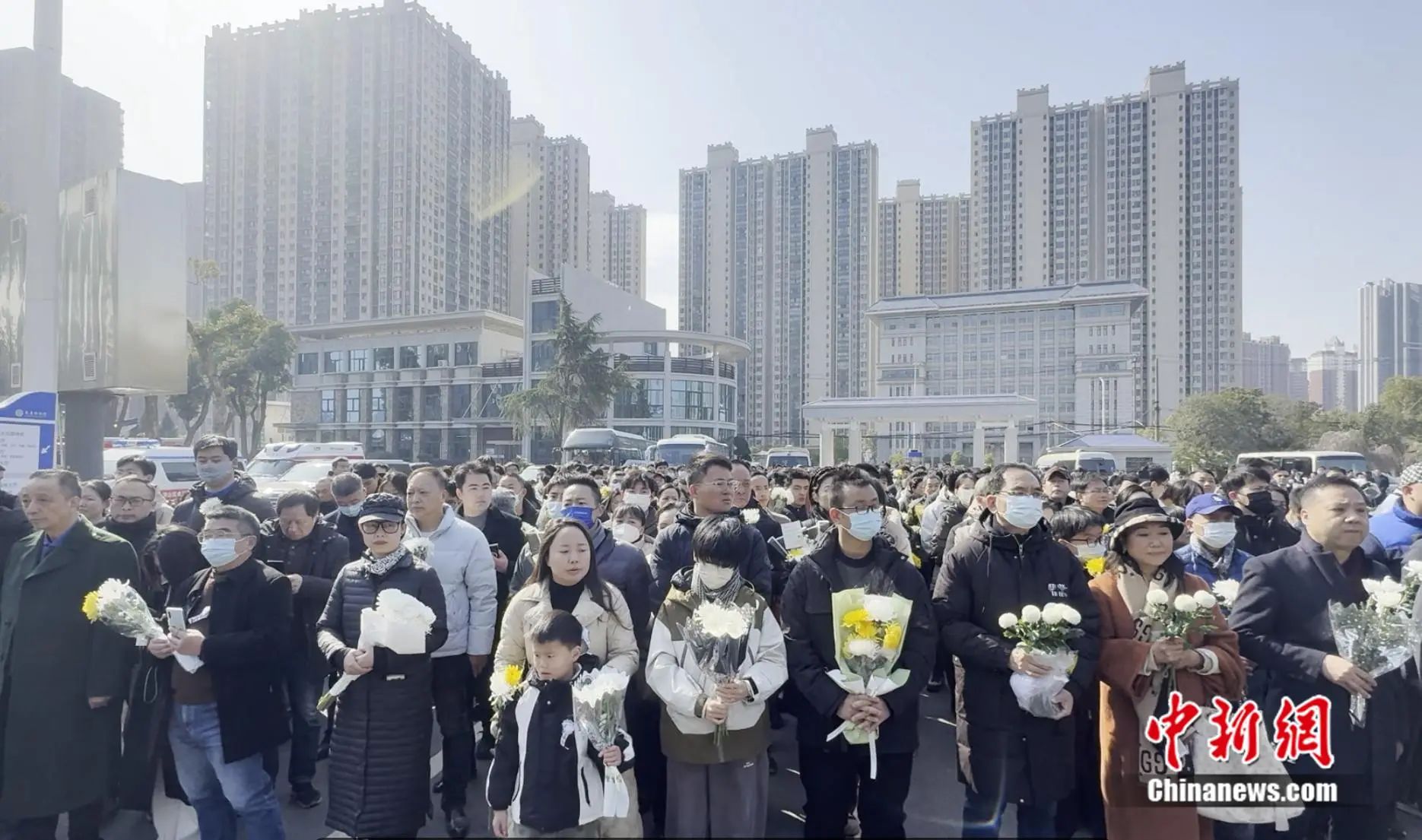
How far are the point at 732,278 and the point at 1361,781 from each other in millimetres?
93496

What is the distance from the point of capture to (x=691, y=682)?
10.9ft

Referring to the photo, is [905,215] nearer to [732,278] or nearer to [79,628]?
[732,278]

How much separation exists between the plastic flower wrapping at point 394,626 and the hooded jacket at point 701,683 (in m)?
1.05

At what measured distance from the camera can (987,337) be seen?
79688 mm

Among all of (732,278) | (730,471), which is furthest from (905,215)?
(730,471)

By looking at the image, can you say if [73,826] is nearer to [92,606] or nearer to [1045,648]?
[92,606]

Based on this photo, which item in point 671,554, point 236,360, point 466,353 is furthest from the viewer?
point 466,353

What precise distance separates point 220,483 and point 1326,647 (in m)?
7.06

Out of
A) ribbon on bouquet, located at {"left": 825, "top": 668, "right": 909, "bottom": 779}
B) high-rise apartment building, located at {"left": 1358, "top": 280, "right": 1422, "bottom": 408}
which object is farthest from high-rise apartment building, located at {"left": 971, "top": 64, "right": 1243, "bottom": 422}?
ribbon on bouquet, located at {"left": 825, "top": 668, "right": 909, "bottom": 779}

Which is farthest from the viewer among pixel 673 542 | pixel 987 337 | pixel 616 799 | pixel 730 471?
pixel 987 337

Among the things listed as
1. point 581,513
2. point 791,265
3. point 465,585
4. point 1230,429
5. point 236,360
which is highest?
point 791,265

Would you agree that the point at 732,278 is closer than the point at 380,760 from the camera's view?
No

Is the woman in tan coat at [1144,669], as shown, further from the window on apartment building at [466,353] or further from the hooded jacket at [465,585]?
the window on apartment building at [466,353]

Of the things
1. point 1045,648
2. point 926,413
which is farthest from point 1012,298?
point 1045,648
